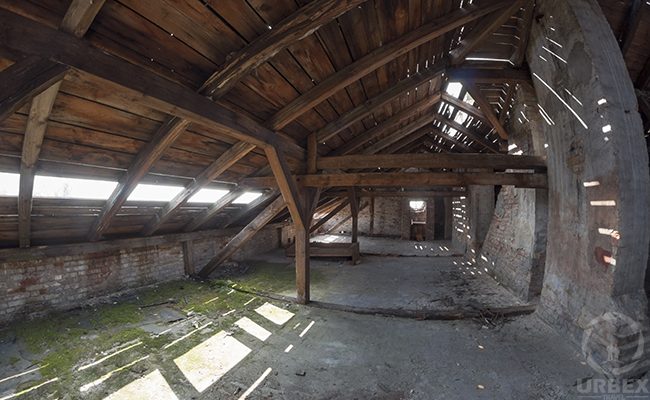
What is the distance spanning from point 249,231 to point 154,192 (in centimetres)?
165

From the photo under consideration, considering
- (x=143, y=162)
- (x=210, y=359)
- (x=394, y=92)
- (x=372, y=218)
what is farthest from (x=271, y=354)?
(x=372, y=218)

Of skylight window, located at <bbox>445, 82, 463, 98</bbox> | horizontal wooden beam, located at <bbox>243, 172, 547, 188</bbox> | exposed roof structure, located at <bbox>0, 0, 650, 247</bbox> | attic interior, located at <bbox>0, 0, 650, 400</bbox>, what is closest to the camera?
exposed roof structure, located at <bbox>0, 0, 650, 247</bbox>

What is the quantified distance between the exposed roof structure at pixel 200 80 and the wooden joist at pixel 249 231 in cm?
51

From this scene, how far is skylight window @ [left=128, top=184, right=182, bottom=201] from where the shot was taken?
3717 mm

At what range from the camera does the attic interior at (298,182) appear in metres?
1.98

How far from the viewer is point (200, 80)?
228cm

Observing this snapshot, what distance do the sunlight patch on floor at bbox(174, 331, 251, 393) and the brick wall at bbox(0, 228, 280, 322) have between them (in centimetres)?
250

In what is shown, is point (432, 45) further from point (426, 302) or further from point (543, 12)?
point (426, 302)

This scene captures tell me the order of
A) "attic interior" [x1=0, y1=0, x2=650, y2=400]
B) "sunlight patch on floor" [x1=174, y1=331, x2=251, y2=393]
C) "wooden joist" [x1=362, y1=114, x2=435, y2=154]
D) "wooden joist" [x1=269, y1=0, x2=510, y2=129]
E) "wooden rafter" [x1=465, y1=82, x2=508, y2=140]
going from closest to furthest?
"attic interior" [x1=0, y1=0, x2=650, y2=400], "sunlight patch on floor" [x1=174, y1=331, x2=251, y2=393], "wooden joist" [x1=269, y1=0, x2=510, y2=129], "wooden rafter" [x1=465, y1=82, x2=508, y2=140], "wooden joist" [x1=362, y1=114, x2=435, y2=154]

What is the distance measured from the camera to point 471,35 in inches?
138

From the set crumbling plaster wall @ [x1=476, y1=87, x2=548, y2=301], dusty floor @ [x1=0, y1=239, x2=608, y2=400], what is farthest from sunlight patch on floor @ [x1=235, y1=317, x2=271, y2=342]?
crumbling plaster wall @ [x1=476, y1=87, x2=548, y2=301]

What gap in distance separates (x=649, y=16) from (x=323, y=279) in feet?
20.7

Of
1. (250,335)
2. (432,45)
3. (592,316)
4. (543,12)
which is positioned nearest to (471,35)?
(432,45)

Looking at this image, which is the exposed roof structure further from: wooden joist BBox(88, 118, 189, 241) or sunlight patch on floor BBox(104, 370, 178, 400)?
sunlight patch on floor BBox(104, 370, 178, 400)
